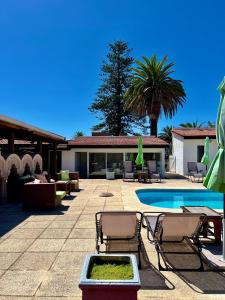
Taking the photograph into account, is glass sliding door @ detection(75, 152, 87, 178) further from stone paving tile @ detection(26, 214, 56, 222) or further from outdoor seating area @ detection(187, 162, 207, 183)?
stone paving tile @ detection(26, 214, 56, 222)

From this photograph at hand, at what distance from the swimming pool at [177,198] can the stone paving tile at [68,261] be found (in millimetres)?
8158

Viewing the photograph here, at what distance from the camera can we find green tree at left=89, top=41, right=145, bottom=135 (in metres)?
43.2

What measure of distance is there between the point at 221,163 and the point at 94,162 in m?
19.8

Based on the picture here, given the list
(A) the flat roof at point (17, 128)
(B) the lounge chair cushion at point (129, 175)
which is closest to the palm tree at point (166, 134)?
(B) the lounge chair cushion at point (129, 175)

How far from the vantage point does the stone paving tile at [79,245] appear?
589 centimetres

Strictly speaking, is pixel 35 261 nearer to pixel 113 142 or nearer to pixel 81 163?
pixel 81 163

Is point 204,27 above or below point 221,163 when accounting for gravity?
above

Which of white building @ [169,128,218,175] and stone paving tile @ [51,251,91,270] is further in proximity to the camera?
white building @ [169,128,218,175]

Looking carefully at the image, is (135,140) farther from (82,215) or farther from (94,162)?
(82,215)

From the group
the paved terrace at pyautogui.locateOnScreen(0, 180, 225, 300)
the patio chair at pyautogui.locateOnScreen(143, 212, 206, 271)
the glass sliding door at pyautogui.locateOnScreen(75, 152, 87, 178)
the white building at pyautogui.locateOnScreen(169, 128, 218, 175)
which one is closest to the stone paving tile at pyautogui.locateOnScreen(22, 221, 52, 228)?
the paved terrace at pyautogui.locateOnScreen(0, 180, 225, 300)

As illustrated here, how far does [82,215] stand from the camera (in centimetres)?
912

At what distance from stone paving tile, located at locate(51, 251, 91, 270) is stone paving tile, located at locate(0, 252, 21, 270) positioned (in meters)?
0.76

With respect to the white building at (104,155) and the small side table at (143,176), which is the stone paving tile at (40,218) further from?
the white building at (104,155)

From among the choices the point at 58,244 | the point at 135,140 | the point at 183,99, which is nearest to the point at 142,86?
the point at 183,99
